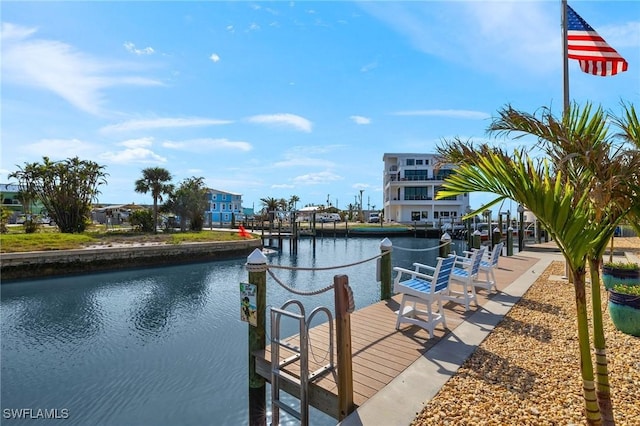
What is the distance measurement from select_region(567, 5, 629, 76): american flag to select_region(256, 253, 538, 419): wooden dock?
5.60 m

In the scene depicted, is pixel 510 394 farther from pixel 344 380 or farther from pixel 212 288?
pixel 212 288

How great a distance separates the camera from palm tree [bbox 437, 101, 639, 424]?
7.22 feet

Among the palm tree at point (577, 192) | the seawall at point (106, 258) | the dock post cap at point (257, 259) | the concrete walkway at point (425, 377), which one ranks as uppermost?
the palm tree at point (577, 192)

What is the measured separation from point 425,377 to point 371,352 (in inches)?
31.2

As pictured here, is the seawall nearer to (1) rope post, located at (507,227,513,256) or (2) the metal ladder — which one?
(1) rope post, located at (507,227,513,256)

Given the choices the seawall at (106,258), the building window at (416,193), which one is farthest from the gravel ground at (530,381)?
the building window at (416,193)

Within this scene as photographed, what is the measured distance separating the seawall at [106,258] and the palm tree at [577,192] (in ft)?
57.7

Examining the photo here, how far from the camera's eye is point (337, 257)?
2369 cm

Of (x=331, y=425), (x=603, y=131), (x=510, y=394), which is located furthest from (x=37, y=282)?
(x=603, y=131)

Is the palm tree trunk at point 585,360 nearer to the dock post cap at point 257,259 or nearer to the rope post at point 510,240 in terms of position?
the dock post cap at point 257,259

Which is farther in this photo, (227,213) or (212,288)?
(227,213)

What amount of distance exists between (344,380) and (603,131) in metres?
3.09

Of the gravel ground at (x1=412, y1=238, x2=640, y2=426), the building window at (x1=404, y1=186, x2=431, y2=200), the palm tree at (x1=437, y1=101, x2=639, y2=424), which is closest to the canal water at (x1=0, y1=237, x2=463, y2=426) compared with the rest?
the gravel ground at (x1=412, y1=238, x2=640, y2=426)

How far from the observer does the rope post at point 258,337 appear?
4.19 m
